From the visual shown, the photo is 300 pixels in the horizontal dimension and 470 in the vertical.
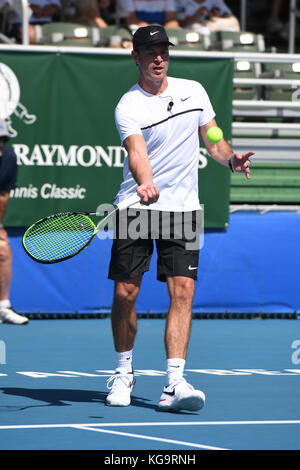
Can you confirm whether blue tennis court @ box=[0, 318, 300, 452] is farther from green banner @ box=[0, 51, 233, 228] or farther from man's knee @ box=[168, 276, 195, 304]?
green banner @ box=[0, 51, 233, 228]

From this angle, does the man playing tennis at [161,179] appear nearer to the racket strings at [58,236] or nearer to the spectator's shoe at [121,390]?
the spectator's shoe at [121,390]

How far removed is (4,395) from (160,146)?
177 centimetres

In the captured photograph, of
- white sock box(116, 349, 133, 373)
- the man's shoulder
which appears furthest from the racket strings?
the man's shoulder

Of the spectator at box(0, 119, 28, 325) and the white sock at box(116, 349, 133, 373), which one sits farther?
the spectator at box(0, 119, 28, 325)

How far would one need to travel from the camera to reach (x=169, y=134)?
21.4 ft

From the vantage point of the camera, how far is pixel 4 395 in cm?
668

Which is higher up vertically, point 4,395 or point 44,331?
point 44,331

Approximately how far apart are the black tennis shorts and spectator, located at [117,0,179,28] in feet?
25.6

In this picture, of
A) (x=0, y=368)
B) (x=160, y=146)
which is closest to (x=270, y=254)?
(x=0, y=368)

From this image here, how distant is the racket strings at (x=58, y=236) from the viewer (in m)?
6.58

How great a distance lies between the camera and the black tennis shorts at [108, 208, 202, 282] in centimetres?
649

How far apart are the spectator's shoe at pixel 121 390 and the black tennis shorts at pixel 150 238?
0.58 metres

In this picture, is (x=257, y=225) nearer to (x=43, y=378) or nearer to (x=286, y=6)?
(x=43, y=378)

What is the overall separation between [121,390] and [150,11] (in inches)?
338
